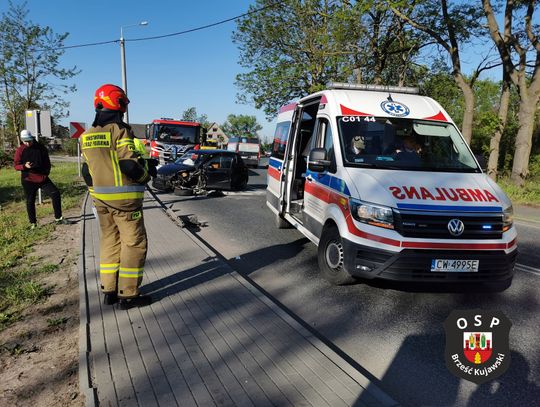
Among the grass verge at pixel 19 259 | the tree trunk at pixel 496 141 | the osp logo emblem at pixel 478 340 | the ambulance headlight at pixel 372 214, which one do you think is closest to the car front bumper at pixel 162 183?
the grass verge at pixel 19 259

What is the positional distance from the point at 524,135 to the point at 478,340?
16.6m

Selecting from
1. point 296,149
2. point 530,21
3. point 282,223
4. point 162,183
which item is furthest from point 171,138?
point 530,21

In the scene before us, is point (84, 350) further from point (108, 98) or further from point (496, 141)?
point (496, 141)

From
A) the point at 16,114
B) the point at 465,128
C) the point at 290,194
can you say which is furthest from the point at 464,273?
the point at 16,114

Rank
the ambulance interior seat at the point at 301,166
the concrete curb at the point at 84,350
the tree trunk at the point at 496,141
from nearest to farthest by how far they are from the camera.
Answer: the concrete curb at the point at 84,350 → the ambulance interior seat at the point at 301,166 → the tree trunk at the point at 496,141

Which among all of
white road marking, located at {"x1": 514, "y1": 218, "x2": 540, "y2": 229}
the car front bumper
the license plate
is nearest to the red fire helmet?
the license plate

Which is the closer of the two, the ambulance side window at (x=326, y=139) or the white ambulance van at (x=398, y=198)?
the white ambulance van at (x=398, y=198)

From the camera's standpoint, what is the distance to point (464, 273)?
4.11 m

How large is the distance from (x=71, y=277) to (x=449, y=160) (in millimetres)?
4887

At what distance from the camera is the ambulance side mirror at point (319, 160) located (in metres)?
5.09

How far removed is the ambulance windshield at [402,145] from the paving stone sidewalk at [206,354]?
2100mm

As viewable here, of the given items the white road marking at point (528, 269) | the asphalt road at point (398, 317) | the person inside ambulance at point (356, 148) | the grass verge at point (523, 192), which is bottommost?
the grass verge at point (523, 192)

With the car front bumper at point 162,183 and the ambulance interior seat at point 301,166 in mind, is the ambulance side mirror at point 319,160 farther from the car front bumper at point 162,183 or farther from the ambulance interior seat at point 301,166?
the car front bumper at point 162,183

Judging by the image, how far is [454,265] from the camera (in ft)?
13.4
